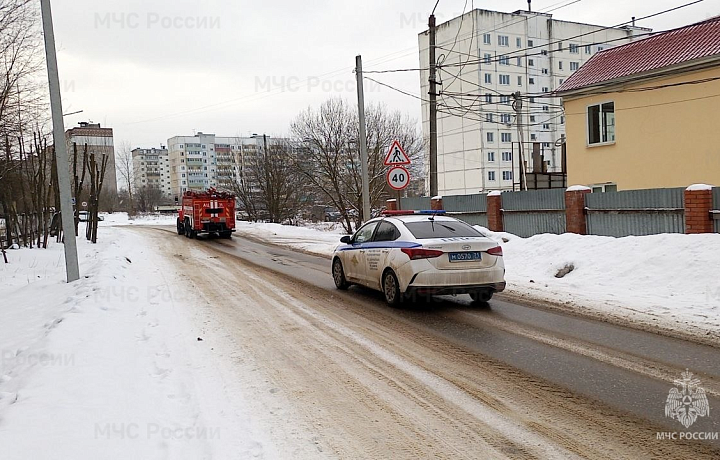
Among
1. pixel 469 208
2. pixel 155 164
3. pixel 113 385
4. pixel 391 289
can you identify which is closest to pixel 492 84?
pixel 469 208

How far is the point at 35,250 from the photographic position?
1958 centimetres

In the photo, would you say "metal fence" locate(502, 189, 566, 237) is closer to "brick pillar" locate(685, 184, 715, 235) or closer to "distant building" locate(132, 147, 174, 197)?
"brick pillar" locate(685, 184, 715, 235)

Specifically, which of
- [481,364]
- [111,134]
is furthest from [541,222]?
[111,134]

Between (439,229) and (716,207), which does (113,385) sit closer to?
(439,229)

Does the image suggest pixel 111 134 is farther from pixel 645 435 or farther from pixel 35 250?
pixel 645 435

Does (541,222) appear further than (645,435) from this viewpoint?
Yes

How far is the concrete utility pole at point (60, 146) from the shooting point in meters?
11.1

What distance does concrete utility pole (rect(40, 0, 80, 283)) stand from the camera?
11055 millimetres

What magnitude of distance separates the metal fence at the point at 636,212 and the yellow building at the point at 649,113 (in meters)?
4.91

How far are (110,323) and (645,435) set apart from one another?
20.9 ft

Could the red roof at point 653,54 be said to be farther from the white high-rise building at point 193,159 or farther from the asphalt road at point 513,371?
the white high-rise building at point 193,159

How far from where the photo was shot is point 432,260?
873 cm

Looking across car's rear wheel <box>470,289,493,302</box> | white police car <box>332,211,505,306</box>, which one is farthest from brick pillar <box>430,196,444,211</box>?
car's rear wheel <box>470,289,493,302</box>

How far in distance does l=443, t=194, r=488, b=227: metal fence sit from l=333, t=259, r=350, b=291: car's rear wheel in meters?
9.06
